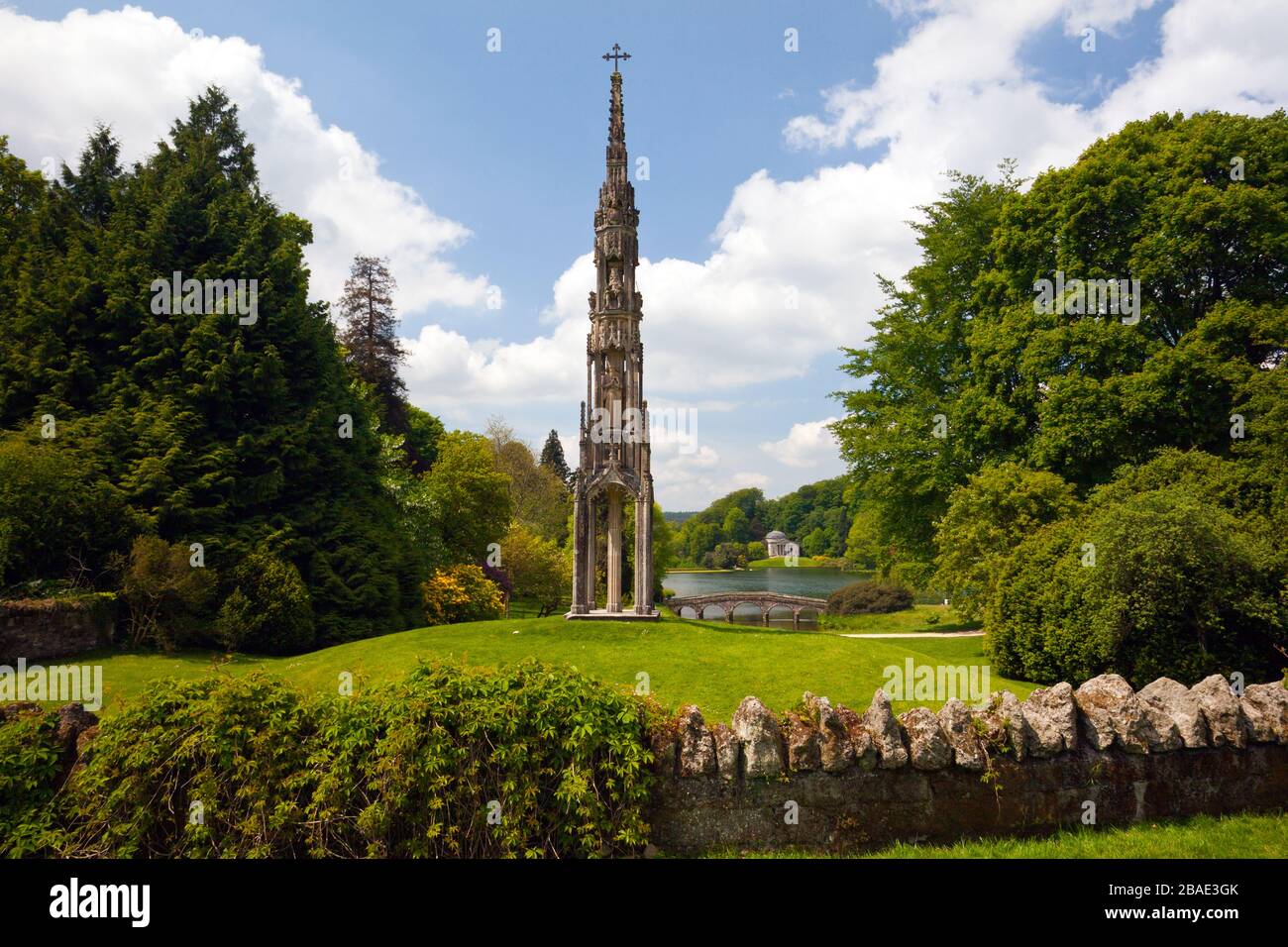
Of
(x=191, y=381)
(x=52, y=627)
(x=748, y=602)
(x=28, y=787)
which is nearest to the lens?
(x=28, y=787)

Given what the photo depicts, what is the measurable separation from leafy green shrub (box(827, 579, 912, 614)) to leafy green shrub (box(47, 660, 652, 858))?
4310cm

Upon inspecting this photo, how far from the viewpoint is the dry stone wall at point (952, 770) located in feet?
23.2

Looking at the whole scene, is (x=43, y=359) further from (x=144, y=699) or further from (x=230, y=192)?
(x=144, y=699)

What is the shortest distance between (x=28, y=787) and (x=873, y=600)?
153 ft

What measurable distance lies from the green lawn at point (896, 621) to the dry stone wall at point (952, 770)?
27348 millimetres

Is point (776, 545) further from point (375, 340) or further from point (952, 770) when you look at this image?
point (952, 770)

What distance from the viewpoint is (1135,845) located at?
7.20 m

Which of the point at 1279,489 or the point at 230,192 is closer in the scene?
the point at 1279,489

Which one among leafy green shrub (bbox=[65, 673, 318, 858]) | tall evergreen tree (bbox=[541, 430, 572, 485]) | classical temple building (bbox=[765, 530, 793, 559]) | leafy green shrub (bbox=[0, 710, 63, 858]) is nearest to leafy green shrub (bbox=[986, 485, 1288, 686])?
leafy green shrub (bbox=[65, 673, 318, 858])

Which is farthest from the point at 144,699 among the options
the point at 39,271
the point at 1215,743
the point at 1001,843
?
the point at 39,271

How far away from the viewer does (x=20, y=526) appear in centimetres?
1967

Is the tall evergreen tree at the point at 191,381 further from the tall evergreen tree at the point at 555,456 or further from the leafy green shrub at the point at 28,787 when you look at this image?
the tall evergreen tree at the point at 555,456

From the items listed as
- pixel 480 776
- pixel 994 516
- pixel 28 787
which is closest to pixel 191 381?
pixel 28 787

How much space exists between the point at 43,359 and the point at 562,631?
1996cm
